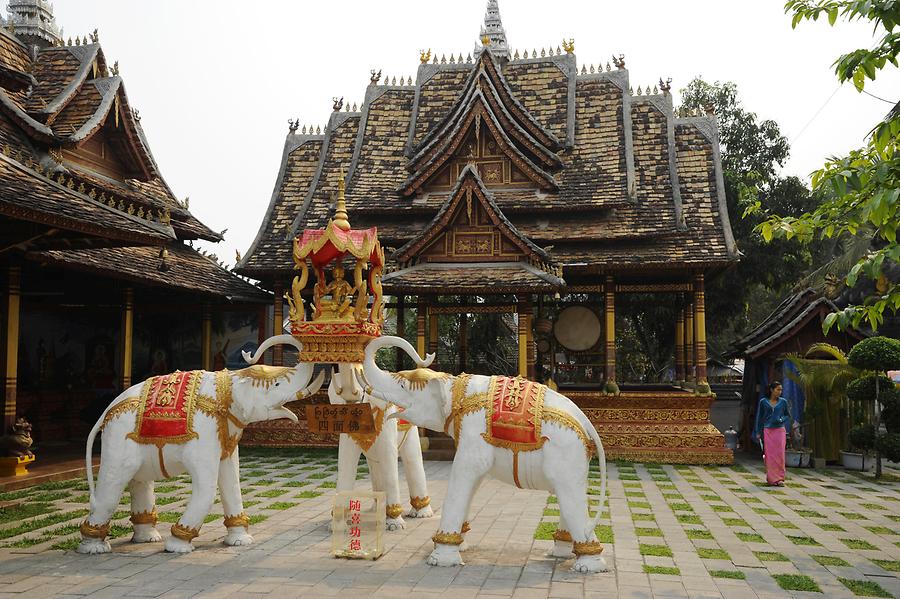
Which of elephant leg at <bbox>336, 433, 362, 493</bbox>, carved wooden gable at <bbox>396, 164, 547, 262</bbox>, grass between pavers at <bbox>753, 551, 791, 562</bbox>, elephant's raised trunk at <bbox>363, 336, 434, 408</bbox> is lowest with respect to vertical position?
grass between pavers at <bbox>753, 551, 791, 562</bbox>

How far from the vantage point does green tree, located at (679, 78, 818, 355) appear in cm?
2444

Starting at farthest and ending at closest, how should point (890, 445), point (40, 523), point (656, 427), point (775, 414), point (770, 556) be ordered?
1. point (656, 427)
2. point (890, 445)
3. point (775, 414)
4. point (40, 523)
5. point (770, 556)

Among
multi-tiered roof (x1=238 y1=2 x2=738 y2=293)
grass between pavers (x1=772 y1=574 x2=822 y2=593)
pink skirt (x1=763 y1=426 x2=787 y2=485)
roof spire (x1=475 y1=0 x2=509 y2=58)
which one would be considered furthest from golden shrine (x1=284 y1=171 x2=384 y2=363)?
roof spire (x1=475 y1=0 x2=509 y2=58)

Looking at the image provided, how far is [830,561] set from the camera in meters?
6.83

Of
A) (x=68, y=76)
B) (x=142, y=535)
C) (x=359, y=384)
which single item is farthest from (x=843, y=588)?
(x=68, y=76)

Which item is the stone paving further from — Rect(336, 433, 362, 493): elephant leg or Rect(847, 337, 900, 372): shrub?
Rect(847, 337, 900, 372): shrub

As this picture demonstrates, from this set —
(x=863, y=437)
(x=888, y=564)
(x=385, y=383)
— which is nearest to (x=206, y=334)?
(x=385, y=383)

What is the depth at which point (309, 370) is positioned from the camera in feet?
23.2

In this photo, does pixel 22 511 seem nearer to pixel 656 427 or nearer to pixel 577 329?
pixel 656 427

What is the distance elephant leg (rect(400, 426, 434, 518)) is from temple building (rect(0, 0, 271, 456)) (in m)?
5.58

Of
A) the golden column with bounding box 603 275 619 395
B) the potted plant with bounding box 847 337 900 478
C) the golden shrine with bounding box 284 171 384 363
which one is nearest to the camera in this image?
the golden shrine with bounding box 284 171 384 363

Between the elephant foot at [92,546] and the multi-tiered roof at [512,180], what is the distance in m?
8.02

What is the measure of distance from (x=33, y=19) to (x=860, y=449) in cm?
2295

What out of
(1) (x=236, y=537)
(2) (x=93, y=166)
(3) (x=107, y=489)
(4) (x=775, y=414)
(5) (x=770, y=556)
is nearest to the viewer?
(3) (x=107, y=489)
